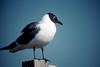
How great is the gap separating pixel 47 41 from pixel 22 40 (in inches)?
23.2

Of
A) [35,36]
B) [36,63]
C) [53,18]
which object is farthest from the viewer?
[53,18]

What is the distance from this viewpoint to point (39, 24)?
542 centimetres

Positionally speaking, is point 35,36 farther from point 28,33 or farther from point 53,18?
point 53,18

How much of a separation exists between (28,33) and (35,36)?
8.0 inches

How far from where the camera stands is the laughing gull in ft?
17.2

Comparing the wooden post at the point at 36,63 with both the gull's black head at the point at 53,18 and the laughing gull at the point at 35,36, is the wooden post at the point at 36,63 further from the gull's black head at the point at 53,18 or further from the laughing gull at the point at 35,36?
the gull's black head at the point at 53,18

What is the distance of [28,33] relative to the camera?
5.41m

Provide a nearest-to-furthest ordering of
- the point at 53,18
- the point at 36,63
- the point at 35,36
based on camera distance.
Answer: the point at 36,63 < the point at 35,36 < the point at 53,18

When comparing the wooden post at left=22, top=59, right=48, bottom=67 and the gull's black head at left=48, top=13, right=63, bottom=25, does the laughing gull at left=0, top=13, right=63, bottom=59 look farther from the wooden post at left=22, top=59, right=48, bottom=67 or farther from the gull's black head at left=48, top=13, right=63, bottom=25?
the wooden post at left=22, top=59, right=48, bottom=67

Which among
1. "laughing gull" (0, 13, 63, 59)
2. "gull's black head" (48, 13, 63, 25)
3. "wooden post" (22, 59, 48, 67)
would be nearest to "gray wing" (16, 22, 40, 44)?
"laughing gull" (0, 13, 63, 59)

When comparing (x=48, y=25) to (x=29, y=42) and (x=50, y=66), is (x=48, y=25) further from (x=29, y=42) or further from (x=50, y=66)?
(x=50, y=66)

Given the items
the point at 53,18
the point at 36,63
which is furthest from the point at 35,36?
the point at 36,63

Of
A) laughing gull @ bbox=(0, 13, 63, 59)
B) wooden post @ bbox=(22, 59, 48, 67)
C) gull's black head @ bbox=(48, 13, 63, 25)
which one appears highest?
→ gull's black head @ bbox=(48, 13, 63, 25)

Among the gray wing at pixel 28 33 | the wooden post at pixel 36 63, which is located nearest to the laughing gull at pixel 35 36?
the gray wing at pixel 28 33
